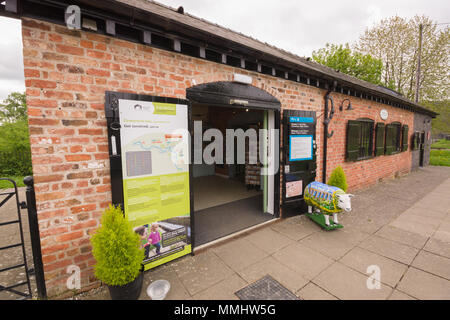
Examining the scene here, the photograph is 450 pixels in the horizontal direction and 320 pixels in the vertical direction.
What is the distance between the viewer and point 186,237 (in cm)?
320

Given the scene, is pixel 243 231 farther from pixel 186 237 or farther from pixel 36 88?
pixel 36 88

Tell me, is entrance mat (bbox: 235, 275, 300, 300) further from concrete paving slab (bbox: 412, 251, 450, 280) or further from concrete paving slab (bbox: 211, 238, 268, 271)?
concrete paving slab (bbox: 412, 251, 450, 280)

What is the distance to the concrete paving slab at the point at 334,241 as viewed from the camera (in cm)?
337

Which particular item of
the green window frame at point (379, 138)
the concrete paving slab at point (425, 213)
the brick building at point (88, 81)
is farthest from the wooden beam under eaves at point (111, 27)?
the green window frame at point (379, 138)

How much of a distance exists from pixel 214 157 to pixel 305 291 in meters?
8.10

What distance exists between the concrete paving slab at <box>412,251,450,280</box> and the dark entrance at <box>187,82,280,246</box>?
2410 millimetres

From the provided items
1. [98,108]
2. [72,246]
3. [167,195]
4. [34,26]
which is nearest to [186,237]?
[167,195]

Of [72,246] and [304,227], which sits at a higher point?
[72,246]

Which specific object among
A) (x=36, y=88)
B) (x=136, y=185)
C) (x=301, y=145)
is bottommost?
(x=136, y=185)

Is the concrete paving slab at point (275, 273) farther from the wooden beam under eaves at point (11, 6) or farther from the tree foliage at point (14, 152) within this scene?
the tree foliage at point (14, 152)

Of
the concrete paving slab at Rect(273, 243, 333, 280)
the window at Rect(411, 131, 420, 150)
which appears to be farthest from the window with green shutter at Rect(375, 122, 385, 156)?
the concrete paving slab at Rect(273, 243, 333, 280)

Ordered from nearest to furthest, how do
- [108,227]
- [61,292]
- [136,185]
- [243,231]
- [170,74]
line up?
[108,227] → [61,292] → [136,185] → [170,74] → [243,231]

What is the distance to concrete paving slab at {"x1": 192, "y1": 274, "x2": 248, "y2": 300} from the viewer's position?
2.43 metres
